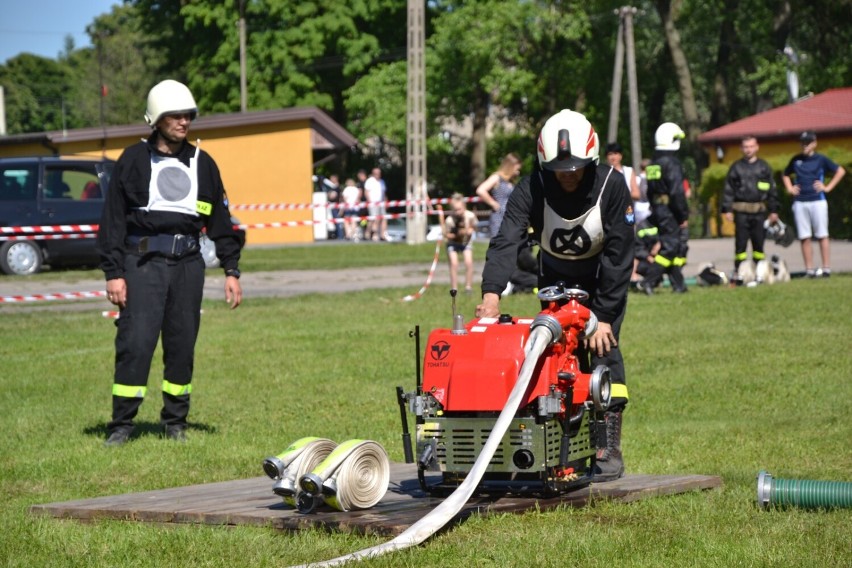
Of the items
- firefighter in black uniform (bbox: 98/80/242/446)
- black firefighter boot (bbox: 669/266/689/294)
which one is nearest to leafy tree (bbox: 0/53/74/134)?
black firefighter boot (bbox: 669/266/689/294)

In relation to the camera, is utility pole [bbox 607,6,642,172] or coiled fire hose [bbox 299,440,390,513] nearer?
coiled fire hose [bbox 299,440,390,513]

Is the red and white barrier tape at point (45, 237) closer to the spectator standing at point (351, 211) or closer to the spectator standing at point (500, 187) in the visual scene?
the spectator standing at point (500, 187)

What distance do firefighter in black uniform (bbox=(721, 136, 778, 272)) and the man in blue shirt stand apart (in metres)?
1.12

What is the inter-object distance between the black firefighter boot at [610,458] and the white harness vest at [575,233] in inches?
36.0

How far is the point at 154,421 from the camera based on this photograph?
10.9 meters

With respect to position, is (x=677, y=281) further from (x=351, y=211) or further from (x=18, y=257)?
(x=351, y=211)

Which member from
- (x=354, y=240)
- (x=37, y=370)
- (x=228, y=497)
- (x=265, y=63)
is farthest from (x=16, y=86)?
(x=228, y=497)

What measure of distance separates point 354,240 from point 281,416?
32.7m

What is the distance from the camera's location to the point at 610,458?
7.60 meters

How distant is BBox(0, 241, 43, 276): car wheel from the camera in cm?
2745

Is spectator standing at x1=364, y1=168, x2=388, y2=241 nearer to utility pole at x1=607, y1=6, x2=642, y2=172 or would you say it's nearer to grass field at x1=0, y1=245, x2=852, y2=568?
utility pole at x1=607, y1=6, x2=642, y2=172

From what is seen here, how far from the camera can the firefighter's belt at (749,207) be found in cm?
2033

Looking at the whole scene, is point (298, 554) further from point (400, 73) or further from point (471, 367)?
point (400, 73)

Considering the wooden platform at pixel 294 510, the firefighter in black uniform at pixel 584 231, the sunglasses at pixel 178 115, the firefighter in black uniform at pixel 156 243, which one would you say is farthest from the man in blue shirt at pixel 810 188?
the wooden platform at pixel 294 510
